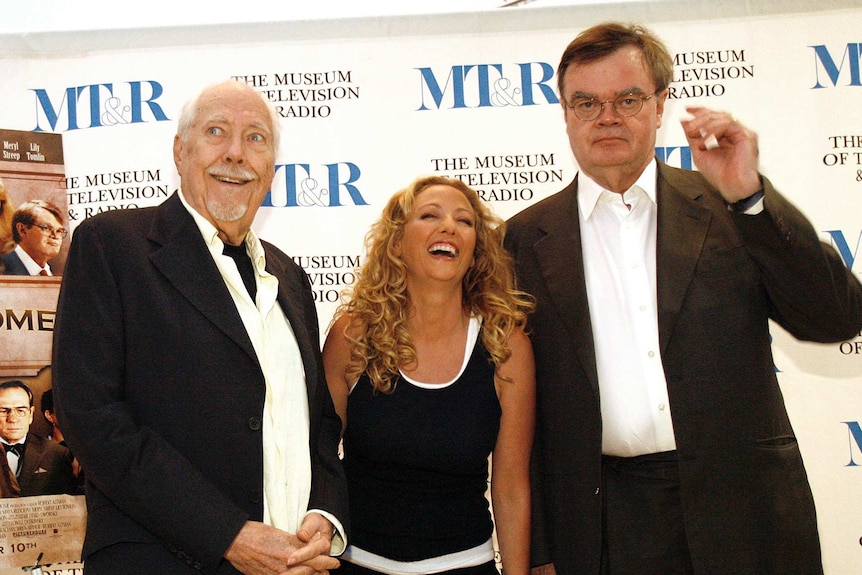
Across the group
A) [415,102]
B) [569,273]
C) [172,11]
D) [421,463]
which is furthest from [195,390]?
[172,11]

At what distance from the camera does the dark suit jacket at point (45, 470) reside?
3.03 meters

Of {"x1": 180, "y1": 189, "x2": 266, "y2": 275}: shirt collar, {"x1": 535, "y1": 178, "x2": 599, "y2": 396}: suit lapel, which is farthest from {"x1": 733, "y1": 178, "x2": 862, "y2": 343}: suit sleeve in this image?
{"x1": 180, "y1": 189, "x2": 266, "y2": 275}: shirt collar

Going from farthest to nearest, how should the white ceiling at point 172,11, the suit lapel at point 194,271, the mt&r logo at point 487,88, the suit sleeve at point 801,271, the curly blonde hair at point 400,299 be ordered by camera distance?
the white ceiling at point 172,11 → the mt&r logo at point 487,88 → the curly blonde hair at point 400,299 → the suit sleeve at point 801,271 → the suit lapel at point 194,271

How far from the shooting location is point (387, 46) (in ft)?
10.5

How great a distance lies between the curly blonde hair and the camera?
7.80 feet

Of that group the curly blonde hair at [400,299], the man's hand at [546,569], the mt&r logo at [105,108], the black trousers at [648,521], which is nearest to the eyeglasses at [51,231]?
the mt&r logo at [105,108]

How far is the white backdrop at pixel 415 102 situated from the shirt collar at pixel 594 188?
809mm

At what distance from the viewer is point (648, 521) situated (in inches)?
84.0

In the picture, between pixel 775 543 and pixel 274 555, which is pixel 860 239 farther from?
pixel 274 555

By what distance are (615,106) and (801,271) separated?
676 mm

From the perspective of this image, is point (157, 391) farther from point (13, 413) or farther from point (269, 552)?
point (13, 413)

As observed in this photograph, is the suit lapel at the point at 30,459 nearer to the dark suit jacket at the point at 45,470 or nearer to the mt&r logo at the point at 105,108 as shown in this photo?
the dark suit jacket at the point at 45,470

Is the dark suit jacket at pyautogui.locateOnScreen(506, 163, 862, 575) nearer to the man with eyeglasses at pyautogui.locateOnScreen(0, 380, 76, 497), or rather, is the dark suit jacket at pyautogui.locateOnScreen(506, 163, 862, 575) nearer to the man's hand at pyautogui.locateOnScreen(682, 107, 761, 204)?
the man's hand at pyautogui.locateOnScreen(682, 107, 761, 204)

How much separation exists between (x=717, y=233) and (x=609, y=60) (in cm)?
57
